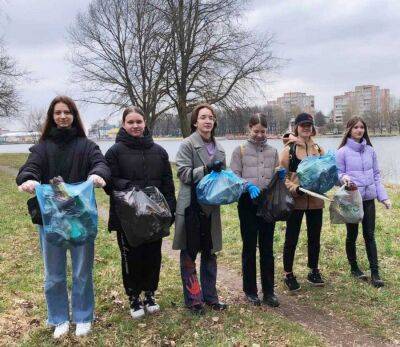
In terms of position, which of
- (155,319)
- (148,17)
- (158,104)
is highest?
(148,17)

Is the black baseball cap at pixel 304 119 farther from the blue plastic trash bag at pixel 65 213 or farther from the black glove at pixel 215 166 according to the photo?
the blue plastic trash bag at pixel 65 213

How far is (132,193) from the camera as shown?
149 inches

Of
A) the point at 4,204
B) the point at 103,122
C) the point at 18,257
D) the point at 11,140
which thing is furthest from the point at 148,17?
the point at 11,140

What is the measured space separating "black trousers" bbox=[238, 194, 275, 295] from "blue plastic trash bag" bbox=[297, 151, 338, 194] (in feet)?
2.10

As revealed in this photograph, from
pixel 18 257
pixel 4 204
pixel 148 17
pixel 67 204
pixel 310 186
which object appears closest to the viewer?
pixel 67 204

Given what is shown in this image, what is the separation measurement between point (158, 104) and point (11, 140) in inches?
3355

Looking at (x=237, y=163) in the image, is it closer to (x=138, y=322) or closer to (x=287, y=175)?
(x=287, y=175)

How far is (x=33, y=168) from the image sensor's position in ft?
11.9

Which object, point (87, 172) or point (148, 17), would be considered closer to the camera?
point (87, 172)

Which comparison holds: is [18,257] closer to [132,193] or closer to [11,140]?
[132,193]

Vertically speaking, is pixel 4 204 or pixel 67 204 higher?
pixel 67 204

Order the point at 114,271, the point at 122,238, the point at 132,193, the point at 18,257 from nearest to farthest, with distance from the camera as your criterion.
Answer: the point at 132,193 < the point at 122,238 < the point at 114,271 < the point at 18,257

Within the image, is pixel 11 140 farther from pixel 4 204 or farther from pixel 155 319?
pixel 155 319

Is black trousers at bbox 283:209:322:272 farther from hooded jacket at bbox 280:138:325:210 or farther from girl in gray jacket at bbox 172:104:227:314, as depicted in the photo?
girl in gray jacket at bbox 172:104:227:314
